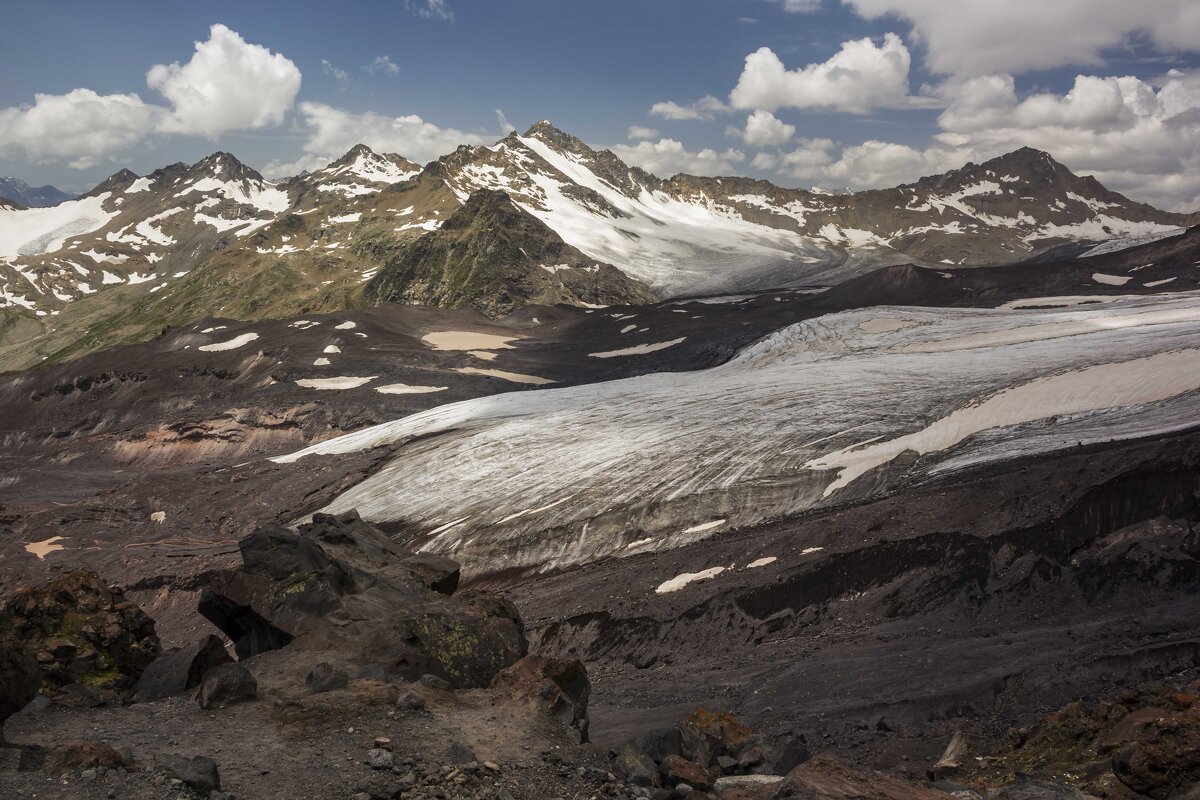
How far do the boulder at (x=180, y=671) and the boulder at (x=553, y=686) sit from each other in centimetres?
486

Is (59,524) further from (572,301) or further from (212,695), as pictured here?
(572,301)

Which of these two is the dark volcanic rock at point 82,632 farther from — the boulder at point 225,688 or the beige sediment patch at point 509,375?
the beige sediment patch at point 509,375

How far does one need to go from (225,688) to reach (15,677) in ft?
8.83

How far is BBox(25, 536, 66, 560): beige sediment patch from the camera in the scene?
41188 millimetres

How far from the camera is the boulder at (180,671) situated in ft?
46.5

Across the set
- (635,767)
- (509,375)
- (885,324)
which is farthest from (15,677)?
(509,375)

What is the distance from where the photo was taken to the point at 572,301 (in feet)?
514

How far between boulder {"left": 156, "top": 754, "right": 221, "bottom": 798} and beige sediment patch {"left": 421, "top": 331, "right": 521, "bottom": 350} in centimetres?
7505

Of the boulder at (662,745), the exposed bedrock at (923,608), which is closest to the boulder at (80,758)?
the boulder at (662,745)

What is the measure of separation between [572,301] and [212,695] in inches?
5735

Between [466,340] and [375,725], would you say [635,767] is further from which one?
[466,340]

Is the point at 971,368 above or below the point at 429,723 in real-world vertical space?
above

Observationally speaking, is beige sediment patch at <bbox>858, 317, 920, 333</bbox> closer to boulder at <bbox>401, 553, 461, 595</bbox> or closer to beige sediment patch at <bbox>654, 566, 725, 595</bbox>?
beige sediment patch at <bbox>654, 566, 725, 595</bbox>

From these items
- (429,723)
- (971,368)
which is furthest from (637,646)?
(971,368)
